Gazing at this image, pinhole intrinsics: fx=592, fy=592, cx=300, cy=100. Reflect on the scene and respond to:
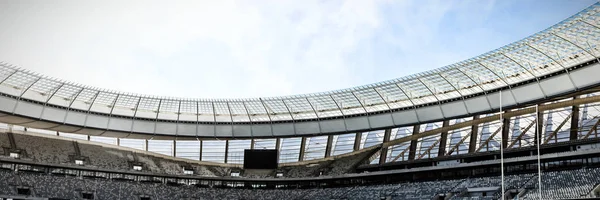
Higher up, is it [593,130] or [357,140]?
[593,130]

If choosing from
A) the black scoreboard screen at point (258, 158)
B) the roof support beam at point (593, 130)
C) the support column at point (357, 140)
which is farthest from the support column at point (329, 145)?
the roof support beam at point (593, 130)

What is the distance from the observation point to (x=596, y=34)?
3906cm

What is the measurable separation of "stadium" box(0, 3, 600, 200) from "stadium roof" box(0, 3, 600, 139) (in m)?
0.11

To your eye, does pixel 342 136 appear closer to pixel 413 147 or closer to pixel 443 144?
pixel 413 147

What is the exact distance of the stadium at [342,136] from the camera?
4478 cm

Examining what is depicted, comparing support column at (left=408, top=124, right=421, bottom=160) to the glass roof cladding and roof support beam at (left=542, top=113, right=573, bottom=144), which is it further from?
roof support beam at (left=542, top=113, right=573, bottom=144)

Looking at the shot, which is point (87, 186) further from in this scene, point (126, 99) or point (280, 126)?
point (280, 126)

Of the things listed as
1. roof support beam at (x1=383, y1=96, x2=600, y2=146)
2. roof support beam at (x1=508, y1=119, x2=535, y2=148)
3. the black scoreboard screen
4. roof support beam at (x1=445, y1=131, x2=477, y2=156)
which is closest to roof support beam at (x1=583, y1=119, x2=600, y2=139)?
roof support beam at (x1=383, y1=96, x2=600, y2=146)

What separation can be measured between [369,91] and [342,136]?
33.8 ft

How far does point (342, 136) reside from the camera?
61.5 m

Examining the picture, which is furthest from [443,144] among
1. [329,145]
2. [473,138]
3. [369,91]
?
[329,145]

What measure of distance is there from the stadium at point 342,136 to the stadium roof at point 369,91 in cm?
11

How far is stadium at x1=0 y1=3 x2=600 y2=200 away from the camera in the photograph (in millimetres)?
44781

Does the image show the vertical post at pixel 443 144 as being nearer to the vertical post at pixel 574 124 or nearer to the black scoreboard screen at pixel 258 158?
the vertical post at pixel 574 124
